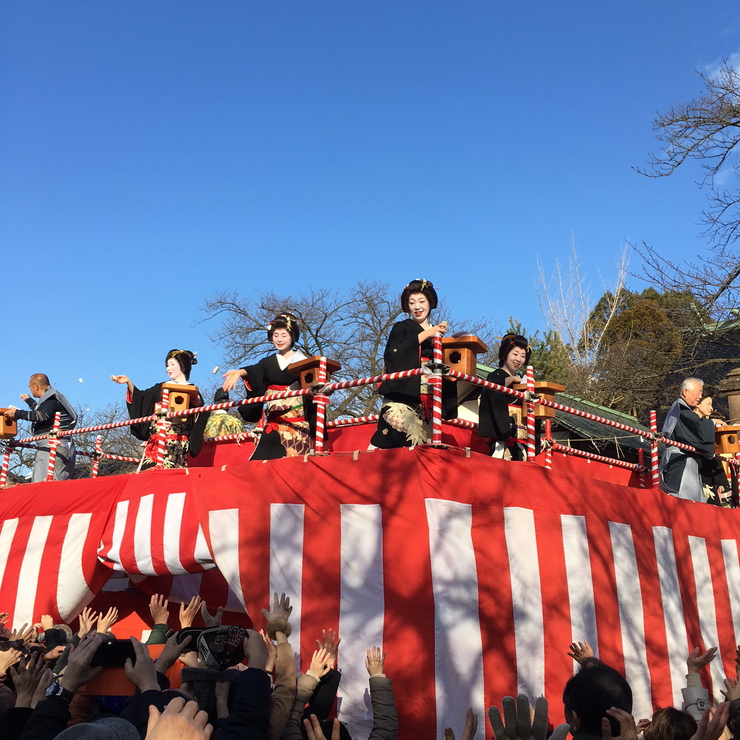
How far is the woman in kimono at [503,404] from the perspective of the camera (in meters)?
5.80

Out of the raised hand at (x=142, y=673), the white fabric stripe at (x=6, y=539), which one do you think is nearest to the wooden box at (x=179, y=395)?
the white fabric stripe at (x=6, y=539)

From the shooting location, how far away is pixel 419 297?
6.02 meters

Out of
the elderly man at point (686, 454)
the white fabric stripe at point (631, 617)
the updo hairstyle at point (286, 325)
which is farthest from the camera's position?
the elderly man at point (686, 454)

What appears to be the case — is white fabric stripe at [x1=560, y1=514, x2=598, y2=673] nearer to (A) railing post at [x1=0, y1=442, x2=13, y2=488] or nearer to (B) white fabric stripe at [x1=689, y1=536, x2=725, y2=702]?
(B) white fabric stripe at [x1=689, y1=536, x2=725, y2=702]

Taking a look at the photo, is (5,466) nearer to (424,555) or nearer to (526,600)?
(424,555)

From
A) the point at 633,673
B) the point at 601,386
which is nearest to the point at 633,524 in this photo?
the point at 633,673

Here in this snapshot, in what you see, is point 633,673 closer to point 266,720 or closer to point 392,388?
point 392,388

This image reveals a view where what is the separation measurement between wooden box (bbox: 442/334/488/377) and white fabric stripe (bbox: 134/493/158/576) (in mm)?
2610

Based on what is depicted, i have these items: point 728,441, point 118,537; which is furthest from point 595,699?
point 728,441

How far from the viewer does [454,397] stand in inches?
231

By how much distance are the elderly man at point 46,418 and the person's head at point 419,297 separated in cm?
396

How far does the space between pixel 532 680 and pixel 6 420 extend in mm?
6114

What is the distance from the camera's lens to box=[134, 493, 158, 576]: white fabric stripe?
5.89m

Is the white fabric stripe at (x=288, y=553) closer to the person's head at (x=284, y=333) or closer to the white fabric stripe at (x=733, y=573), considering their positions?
the person's head at (x=284, y=333)
